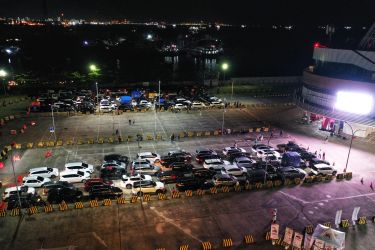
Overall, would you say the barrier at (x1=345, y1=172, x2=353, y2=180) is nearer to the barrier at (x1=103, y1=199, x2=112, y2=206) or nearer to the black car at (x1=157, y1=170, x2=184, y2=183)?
the black car at (x1=157, y1=170, x2=184, y2=183)

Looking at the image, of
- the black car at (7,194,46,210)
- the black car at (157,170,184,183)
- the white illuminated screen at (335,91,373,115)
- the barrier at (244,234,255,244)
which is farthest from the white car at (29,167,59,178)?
the white illuminated screen at (335,91,373,115)

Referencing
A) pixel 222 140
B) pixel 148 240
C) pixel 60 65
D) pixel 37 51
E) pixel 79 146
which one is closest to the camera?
pixel 148 240

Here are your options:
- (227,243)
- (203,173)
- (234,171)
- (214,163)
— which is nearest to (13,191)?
(203,173)

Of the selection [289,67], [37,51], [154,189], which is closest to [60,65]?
[37,51]

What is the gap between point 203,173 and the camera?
35.6 metres

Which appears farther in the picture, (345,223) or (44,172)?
(44,172)

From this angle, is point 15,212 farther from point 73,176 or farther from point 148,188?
point 148,188

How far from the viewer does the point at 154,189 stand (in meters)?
32.2

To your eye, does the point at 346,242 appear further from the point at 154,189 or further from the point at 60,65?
the point at 60,65

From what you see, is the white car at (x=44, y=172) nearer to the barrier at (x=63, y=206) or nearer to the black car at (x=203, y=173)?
the barrier at (x=63, y=206)

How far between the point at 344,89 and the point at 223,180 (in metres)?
33.2

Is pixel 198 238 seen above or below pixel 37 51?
below

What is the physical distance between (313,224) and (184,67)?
125987 mm

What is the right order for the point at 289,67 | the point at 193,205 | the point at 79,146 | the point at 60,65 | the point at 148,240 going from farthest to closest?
the point at 289,67, the point at 60,65, the point at 79,146, the point at 193,205, the point at 148,240
